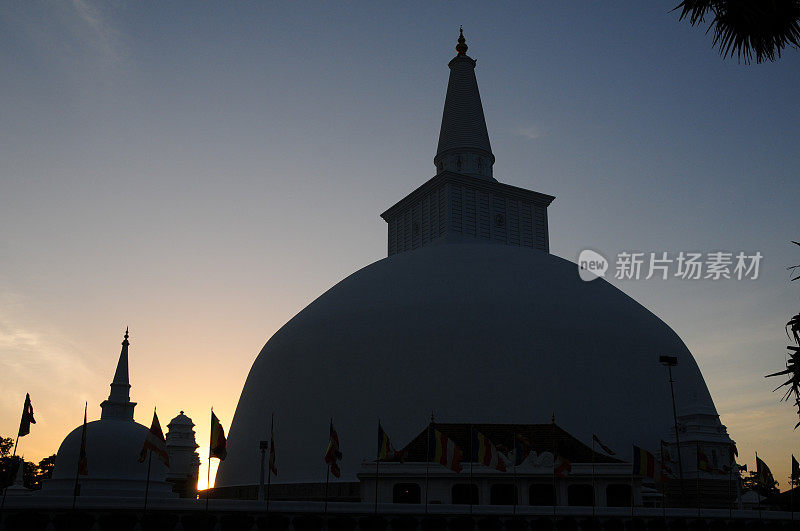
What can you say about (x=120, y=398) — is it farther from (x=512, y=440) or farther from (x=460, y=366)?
(x=512, y=440)

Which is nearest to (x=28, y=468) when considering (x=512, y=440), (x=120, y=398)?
(x=120, y=398)

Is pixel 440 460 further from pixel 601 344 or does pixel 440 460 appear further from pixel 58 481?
pixel 58 481

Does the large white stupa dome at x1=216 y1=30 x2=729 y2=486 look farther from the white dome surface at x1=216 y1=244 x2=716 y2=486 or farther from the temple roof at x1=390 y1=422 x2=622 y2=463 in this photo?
the temple roof at x1=390 y1=422 x2=622 y2=463

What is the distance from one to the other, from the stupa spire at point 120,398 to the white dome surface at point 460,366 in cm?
735

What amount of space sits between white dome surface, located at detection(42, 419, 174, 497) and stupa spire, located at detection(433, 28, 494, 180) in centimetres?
3163

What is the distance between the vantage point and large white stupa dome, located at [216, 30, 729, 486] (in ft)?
117

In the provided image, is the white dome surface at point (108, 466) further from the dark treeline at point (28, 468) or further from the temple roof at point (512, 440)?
the dark treeline at point (28, 468)

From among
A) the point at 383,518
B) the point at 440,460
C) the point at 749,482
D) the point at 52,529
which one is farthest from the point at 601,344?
the point at 749,482

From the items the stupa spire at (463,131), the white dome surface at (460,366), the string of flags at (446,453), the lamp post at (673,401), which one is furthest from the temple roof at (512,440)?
the stupa spire at (463,131)

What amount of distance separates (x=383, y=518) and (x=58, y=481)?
49.5 feet

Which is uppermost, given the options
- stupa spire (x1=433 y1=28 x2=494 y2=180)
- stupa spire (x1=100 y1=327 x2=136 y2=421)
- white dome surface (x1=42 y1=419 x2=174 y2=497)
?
stupa spire (x1=433 y1=28 x2=494 y2=180)

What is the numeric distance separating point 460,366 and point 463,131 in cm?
2604

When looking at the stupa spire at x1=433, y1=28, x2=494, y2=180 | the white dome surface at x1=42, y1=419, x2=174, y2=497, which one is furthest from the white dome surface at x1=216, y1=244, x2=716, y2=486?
the stupa spire at x1=433, y1=28, x2=494, y2=180

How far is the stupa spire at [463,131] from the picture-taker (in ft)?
186
